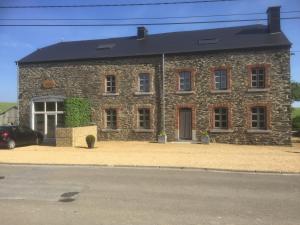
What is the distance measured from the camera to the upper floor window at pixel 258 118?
79.8ft

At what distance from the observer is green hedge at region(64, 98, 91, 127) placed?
25.9 meters

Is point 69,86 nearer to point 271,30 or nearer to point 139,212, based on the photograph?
point 271,30

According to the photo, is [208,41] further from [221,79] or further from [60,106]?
[60,106]

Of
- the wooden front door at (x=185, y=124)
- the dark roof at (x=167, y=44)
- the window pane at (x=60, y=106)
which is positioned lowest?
the wooden front door at (x=185, y=124)

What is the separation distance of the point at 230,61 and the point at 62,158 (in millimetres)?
13440

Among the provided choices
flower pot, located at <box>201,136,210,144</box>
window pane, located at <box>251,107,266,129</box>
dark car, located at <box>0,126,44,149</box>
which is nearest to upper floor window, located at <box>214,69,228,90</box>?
window pane, located at <box>251,107,266,129</box>

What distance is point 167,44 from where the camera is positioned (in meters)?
27.8

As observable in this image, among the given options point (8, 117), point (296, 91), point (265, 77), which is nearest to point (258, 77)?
point (265, 77)

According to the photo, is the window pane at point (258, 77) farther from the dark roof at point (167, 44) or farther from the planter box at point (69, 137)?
the planter box at point (69, 137)

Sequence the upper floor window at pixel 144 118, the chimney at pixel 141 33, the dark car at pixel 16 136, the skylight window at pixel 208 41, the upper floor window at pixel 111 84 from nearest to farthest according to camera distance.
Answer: the dark car at pixel 16 136
the skylight window at pixel 208 41
the upper floor window at pixel 144 118
the upper floor window at pixel 111 84
the chimney at pixel 141 33

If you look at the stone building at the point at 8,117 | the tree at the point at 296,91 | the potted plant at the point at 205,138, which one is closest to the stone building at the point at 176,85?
the potted plant at the point at 205,138

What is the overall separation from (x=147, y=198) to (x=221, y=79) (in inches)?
707

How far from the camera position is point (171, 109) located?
85.7 ft

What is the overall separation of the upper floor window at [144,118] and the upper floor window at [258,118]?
7285 mm
